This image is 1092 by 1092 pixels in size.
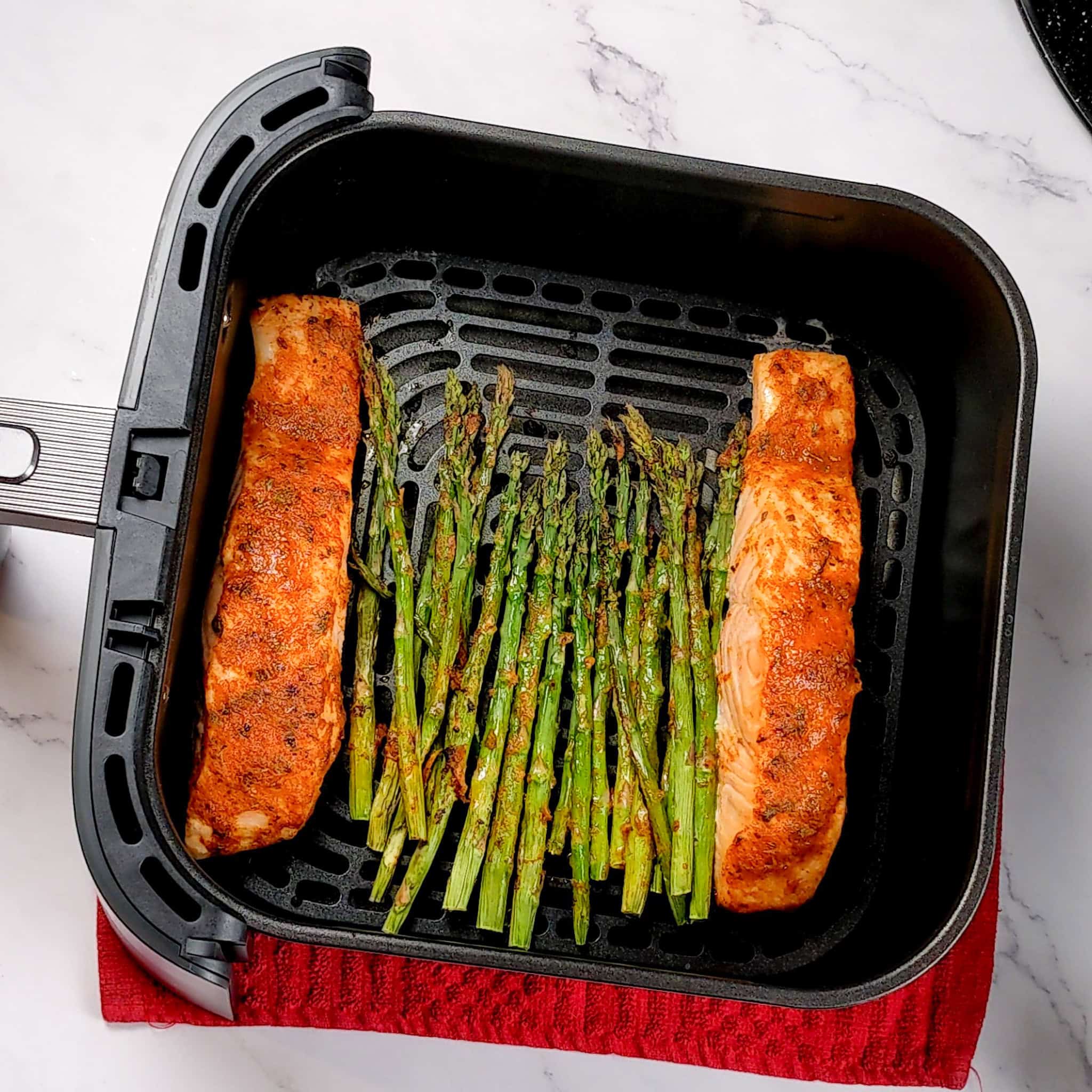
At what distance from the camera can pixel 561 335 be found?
2.42m

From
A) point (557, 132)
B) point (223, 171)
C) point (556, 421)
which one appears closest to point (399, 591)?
point (556, 421)

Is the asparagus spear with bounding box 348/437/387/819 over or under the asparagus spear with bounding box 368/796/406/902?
over

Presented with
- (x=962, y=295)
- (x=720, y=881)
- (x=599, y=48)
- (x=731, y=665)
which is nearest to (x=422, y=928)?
(x=720, y=881)

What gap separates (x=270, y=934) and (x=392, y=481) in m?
0.92

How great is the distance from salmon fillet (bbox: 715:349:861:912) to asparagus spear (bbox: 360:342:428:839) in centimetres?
61

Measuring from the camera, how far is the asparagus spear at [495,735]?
2.11 meters

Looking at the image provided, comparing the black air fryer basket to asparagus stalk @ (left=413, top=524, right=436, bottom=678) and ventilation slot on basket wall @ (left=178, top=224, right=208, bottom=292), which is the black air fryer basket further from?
asparagus stalk @ (left=413, top=524, right=436, bottom=678)

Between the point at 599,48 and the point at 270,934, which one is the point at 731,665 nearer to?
the point at 270,934

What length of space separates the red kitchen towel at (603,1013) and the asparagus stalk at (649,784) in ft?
0.73

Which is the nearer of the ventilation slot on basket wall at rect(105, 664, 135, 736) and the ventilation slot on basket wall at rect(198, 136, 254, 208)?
the ventilation slot on basket wall at rect(105, 664, 135, 736)

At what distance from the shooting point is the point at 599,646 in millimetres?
2234

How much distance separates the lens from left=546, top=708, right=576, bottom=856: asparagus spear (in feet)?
7.11

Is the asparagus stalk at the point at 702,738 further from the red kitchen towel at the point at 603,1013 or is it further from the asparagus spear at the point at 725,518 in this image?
the red kitchen towel at the point at 603,1013

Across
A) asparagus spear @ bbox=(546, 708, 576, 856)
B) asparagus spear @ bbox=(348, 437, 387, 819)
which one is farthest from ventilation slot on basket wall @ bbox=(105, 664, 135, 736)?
asparagus spear @ bbox=(546, 708, 576, 856)
